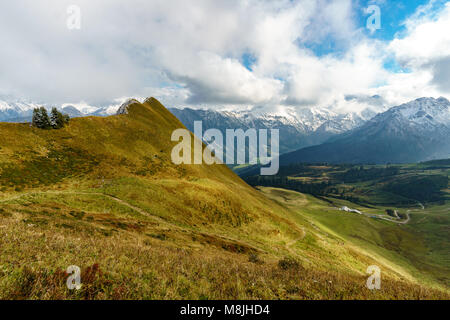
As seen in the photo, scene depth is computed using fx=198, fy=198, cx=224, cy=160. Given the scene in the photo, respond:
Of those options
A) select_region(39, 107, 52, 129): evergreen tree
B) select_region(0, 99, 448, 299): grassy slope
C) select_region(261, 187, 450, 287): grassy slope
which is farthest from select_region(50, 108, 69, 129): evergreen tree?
select_region(261, 187, 450, 287): grassy slope

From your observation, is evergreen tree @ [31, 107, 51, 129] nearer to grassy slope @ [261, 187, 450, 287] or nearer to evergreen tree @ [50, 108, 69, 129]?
evergreen tree @ [50, 108, 69, 129]

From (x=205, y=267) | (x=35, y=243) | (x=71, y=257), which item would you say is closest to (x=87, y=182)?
(x=35, y=243)

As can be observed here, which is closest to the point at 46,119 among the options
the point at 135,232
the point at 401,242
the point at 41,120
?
the point at 41,120

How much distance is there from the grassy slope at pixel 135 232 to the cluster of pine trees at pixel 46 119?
242 centimetres

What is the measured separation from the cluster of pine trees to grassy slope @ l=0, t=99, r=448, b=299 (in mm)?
2418

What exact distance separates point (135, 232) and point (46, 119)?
51.1 metres

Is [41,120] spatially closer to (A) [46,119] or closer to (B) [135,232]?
(A) [46,119]

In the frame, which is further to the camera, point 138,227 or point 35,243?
point 138,227

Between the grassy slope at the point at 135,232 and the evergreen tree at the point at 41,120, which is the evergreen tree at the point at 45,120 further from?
the grassy slope at the point at 135,232
